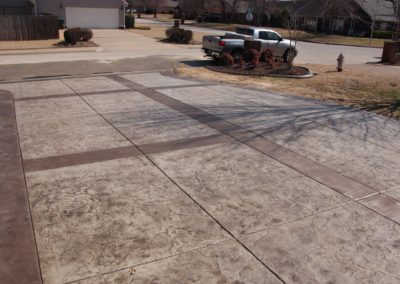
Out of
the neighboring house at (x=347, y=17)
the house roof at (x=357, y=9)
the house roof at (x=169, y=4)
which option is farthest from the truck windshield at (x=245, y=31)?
the house roof at (x=169, y=4)

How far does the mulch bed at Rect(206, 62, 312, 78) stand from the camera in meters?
18.0

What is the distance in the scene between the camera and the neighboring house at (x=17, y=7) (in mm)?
37594

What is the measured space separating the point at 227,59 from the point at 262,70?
1.87 metres

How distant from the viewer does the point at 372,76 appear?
63.5ft

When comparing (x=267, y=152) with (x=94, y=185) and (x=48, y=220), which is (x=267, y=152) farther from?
(x=48, y=220)

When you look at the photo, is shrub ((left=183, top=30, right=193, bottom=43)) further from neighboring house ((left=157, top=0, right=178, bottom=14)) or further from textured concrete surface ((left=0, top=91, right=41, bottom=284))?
neighboring house ((left=157, top=0, right=178, bottom=14))

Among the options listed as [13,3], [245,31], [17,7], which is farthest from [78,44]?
[13,3]

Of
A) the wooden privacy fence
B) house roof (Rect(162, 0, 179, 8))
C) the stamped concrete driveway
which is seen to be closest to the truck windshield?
the stamped concrete driveway

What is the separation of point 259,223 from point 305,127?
507 cm

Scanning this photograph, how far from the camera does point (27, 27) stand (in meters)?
30.2

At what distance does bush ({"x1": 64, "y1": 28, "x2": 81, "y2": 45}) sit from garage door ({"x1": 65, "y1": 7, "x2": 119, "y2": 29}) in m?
14.0

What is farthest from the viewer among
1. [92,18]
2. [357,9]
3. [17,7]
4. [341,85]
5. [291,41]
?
[357,9]

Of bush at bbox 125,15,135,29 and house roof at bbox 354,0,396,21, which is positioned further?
house roof at bbox 354,0,396,21

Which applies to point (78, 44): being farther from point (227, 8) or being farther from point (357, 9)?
point (227, 8)
